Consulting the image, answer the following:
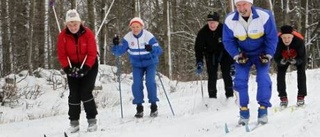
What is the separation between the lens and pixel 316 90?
997cm

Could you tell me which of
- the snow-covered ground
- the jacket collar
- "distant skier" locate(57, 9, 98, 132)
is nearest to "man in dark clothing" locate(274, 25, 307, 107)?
the snow-covered ground

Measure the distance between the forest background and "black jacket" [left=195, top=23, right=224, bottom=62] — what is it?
1257 cm

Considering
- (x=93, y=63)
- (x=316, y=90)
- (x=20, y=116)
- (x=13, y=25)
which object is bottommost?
(x=20, y=116)

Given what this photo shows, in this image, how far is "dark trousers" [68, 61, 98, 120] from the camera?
7266 millimetres

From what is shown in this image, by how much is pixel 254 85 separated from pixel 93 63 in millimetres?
6085

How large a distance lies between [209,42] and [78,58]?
8.97 feet

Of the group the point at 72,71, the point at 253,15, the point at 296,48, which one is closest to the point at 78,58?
the point at 72,71

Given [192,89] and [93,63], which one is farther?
[192,89]

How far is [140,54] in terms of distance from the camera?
27.8 ft

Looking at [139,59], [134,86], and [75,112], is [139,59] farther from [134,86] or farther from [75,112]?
[75,112]

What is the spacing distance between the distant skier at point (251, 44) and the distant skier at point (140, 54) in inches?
92.2

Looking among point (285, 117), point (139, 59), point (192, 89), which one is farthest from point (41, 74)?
point (285, 117)

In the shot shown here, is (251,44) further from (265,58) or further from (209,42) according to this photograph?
(209,42)

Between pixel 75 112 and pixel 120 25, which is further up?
pixel 120 25
